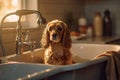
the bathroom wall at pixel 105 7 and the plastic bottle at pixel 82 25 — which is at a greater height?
the bathroom wall at pixel 105 7

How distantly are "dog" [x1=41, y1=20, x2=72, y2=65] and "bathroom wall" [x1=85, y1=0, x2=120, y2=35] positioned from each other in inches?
69.7

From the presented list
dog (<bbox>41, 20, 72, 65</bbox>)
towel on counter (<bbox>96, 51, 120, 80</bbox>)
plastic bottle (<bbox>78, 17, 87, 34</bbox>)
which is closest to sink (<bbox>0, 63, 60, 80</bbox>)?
dog (<bbox>41, 20, 72, 65</bbox>)

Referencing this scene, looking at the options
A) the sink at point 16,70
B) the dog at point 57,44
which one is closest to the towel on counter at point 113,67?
the dog at point 57,44

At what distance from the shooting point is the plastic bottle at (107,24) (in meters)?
3.19

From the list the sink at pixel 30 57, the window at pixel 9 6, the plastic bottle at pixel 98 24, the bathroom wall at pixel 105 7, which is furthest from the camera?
the bathroom wall at pixel 105 7

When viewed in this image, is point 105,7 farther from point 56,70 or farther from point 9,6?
point 56,70

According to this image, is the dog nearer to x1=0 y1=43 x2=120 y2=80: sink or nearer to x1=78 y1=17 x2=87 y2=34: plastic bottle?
x1=0 y1=43 x2=120 y2=80: sink

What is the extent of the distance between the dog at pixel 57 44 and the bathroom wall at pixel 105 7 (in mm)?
1771

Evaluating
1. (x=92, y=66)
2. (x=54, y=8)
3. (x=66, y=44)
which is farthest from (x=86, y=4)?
(x=92, y=66)

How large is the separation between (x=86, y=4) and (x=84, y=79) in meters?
2.20

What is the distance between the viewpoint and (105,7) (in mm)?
3379

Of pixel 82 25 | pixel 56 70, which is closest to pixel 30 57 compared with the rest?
pixel 56 70

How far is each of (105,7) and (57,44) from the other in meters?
1.86

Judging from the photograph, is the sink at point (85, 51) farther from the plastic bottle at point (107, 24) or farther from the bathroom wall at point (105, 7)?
the bathroom wall at point (105, 7)
